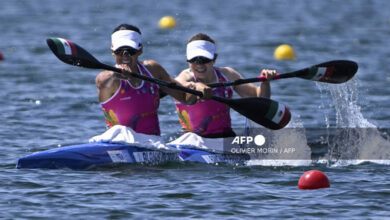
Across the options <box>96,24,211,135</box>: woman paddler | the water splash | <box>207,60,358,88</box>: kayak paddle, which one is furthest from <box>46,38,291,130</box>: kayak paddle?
the water splash

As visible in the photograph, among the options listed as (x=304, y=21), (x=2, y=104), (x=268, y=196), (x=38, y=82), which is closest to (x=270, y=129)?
(x=268, y=196)

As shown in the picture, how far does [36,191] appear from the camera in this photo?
8844 mm

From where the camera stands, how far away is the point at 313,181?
353 inches

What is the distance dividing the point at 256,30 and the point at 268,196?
1832 centimetres

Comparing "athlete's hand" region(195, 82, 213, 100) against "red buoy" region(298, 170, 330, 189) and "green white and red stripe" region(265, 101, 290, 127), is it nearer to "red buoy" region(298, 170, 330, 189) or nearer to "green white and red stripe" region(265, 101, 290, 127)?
"green white and red stripe" region(265, 101, 290, 127)

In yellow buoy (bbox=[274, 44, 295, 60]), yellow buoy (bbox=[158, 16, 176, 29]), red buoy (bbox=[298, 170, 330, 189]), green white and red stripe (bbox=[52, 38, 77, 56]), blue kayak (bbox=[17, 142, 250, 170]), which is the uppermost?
yellow buoy (bbox=[158, 16, 176, 29])

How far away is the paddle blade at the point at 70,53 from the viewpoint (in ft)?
32.1

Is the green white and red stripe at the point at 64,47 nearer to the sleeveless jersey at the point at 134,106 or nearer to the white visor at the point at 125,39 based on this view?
the white visor at the point at 125,39

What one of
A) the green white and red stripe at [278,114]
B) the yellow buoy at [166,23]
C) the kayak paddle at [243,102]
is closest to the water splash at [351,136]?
the green white and red stripe at [278,114]

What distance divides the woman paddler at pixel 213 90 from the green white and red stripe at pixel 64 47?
4.15 feet

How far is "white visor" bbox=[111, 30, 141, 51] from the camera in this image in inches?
383

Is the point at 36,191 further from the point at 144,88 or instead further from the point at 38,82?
the point at 38,82

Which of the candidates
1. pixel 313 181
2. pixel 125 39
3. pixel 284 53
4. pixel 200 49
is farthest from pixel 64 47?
pixel 284 53

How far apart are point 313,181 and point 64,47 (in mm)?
3157
